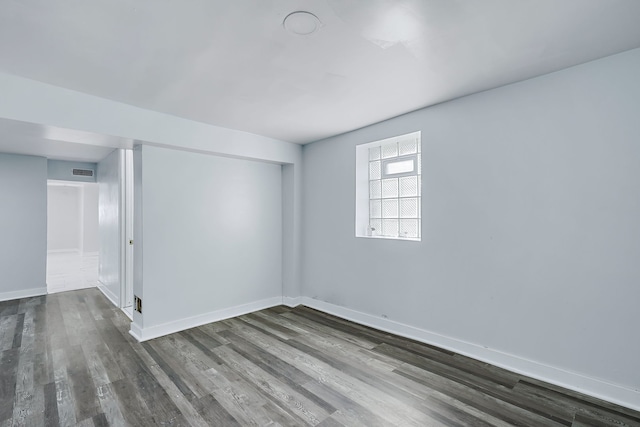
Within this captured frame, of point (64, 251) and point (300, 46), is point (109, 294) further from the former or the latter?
point (64, 251)

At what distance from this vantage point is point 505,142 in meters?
2.62

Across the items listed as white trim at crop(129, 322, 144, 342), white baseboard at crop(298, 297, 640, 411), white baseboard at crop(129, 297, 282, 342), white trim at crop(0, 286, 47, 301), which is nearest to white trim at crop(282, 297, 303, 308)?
white baseboard at crop(129, 297, 282, 342)

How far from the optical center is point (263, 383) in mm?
2400

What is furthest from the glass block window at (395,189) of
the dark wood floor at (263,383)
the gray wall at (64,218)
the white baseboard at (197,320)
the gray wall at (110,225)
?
the gray wall at (64,218)

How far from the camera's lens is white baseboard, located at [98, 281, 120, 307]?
4534 mm

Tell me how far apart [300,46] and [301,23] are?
24 cm

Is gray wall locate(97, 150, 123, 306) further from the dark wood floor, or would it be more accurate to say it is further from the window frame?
the window frame

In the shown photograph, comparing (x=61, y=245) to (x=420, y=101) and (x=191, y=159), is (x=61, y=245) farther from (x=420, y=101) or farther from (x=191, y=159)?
(x=420, y=101)

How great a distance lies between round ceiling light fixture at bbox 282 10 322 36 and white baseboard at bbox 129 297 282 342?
3.30 metres

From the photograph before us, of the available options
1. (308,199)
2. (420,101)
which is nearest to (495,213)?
(420,101)

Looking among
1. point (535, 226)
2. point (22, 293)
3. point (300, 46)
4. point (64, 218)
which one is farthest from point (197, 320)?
point (64, 218)

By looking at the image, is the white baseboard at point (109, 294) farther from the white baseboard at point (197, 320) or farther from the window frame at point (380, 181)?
the window frame at point (380, 181)

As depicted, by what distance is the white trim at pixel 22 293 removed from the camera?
15.6 feet

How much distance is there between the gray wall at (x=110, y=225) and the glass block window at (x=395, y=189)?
370 cm
